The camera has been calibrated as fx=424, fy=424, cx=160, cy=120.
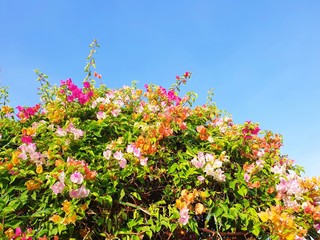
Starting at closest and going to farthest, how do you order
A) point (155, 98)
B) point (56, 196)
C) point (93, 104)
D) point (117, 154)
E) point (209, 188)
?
point (56, 196) < point (117, 154) < point (209, 188) < point (93, 104) < point (155, 98)

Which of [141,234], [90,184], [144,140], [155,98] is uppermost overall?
[155,98]

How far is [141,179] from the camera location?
9.52ft

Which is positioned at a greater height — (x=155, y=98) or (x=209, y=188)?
(x=155, y=98)

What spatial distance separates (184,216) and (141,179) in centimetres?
39

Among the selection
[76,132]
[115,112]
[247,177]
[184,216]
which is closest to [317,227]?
[247,177]

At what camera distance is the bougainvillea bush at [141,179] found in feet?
8.91

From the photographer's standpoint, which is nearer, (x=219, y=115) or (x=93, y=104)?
(x=93, y=104)

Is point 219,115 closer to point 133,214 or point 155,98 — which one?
point 155,98

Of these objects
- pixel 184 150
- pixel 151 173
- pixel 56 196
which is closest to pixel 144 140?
pixel 151 173

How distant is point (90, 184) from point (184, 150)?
97 cm

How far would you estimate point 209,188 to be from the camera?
10.1 feet

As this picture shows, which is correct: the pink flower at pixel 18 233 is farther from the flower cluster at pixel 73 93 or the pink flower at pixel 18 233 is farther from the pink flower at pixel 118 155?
the flower cluster at pixel 73 93

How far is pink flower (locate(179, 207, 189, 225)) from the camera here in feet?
8.91

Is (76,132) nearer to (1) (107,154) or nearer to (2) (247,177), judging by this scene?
(1) (107,154)
